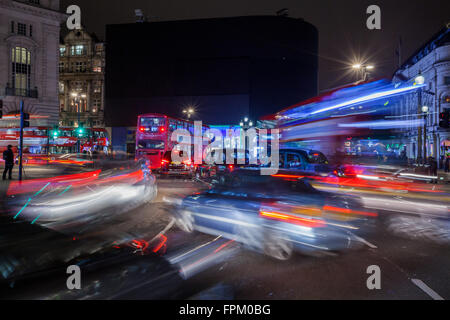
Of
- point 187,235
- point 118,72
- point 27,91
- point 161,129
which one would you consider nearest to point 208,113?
point 118,72

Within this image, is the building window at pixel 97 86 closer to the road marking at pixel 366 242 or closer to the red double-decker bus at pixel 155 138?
the red double-decker bus at pixel 155 138

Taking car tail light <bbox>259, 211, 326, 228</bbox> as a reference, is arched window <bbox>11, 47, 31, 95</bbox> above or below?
above

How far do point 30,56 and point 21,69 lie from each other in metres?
2.03

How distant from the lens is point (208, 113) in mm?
52031

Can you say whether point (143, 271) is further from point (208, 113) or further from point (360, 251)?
point (208, 113)

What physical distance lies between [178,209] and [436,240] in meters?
6.71

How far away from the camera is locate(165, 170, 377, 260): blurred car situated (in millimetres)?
6434

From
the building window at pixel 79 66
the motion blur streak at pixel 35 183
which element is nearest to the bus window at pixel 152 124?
the motion blur streak at pixel 35 183

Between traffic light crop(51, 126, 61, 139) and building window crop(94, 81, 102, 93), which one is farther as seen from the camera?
building window crop(94, 81, 102, 93)

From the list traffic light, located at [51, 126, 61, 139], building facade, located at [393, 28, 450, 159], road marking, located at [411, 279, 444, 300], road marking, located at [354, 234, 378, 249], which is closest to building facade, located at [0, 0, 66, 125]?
traffic light, located at [51, 126, 61, 139]

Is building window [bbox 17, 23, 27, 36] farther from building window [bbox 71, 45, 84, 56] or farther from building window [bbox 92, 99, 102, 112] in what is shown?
building window [bbox 71, 45, 84, 56]

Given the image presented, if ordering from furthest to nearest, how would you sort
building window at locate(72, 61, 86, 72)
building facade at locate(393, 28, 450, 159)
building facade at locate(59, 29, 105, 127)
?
building window at locate(72, 61, 86, 72) < building facade at locate(59, 29, 105, 127) < building facade at locate(393, 28, 450, 159)

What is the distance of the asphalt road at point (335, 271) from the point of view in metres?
4.14

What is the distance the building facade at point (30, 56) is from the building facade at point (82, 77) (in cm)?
2865
